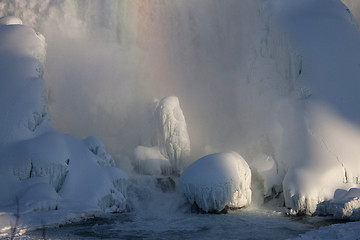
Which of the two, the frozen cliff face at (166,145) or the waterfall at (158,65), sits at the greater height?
the waterfall at (158,65)

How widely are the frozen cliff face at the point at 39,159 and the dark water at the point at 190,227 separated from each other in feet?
3.12

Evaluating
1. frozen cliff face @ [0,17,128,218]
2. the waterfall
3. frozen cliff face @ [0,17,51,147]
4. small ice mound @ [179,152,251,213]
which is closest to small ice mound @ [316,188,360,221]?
small ice mound @ [179,152,251,213]

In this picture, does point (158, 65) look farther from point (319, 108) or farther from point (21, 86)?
point (319, 108)

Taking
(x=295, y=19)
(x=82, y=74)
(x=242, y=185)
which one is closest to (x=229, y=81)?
(x=295, y=19)

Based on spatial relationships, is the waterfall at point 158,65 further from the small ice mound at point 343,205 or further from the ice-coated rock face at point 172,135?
the small ice mound at point 343,205

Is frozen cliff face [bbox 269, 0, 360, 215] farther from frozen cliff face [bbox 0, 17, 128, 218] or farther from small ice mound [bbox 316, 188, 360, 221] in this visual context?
frozen cliff face [bbox 0, 17, 128, 218]

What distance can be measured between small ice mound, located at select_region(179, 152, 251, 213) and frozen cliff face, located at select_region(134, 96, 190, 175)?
3151 mm

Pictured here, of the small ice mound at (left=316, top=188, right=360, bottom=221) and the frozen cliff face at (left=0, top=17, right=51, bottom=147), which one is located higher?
the frozen cliff face at (left=0, top=17, right=51, bottom=147)

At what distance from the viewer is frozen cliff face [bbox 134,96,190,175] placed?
17.0m

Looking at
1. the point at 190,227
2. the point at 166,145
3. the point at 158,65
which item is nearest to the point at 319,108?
the point at 166,145

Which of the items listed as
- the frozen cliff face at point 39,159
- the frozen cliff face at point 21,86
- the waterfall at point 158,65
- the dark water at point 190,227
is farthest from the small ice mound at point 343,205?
the frozen cliff face at point 21,86

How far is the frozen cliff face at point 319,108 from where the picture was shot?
44.1ft

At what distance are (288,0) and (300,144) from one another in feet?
23.2

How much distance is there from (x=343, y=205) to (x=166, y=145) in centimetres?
757
